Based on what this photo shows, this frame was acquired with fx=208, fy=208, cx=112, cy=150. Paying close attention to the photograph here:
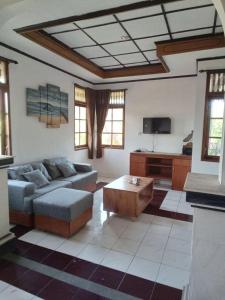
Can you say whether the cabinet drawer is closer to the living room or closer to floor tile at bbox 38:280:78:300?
the living room

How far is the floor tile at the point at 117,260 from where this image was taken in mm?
2193

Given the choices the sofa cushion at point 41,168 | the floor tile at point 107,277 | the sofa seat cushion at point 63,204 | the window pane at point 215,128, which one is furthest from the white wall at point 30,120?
the window pane at point 215,128

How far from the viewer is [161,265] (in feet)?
7.26

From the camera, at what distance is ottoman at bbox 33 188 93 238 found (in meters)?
2.67

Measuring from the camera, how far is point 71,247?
252 centimetres

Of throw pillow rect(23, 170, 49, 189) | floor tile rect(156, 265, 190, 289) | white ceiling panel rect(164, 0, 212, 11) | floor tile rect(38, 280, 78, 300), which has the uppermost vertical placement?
white ceiling panel rect(164, 0, 212, 11)

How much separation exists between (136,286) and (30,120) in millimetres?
3258

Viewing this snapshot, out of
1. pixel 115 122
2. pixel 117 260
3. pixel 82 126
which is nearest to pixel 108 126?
pixel 115 122

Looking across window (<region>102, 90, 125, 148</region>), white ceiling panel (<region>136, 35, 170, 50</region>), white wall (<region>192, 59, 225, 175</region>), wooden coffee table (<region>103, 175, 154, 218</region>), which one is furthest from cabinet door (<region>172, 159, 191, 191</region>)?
white ceiling panel (<region>136, 35, 170, 50</region>)

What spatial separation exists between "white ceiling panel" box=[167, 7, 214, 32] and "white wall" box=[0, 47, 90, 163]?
256cm

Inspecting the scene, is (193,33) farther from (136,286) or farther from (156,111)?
(136,286)

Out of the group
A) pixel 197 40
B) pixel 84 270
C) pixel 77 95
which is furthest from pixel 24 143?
pixel 197 40

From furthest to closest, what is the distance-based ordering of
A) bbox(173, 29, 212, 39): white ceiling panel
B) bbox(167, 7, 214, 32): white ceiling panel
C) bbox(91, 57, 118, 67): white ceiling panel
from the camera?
bbox(91, 57, 118, 67): white ceiling panel → bbox(173, 29, 212, 39): white ceiling panel → bbox(167, 7, 214, 32): white ceiling panel

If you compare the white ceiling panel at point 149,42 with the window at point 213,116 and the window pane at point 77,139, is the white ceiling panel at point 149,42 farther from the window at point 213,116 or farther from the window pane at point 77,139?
the window pane at point 77,139
